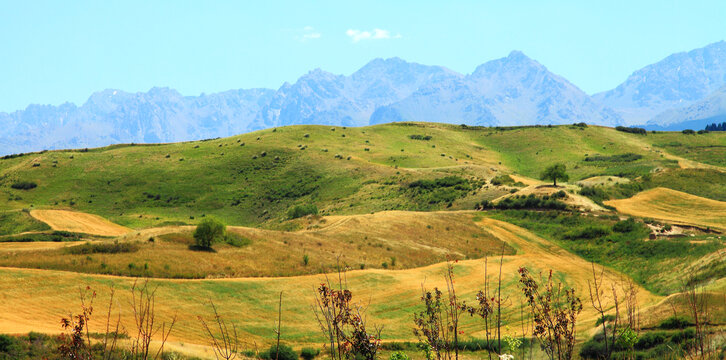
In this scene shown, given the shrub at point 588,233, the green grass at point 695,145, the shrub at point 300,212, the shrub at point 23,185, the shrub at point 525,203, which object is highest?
the green grass at point 695,145

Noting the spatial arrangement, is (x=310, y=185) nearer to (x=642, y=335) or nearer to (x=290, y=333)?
(x=290, y=333)

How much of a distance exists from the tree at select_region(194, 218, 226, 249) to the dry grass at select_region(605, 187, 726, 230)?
60.9 m

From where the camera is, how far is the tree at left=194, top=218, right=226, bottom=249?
48.6 meters

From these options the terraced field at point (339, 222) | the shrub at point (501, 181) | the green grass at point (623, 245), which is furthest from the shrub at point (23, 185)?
the green grass at point (623, 245)

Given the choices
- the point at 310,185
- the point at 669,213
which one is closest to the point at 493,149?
the point at 310,185

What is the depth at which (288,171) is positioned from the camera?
13362 centimetres

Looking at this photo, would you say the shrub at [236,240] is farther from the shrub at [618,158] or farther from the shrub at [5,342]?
the shrub at [618,158]

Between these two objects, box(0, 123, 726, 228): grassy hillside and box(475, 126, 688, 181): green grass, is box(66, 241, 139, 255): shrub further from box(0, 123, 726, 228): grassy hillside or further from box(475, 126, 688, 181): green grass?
box(475, 126, 688, 181): green grass

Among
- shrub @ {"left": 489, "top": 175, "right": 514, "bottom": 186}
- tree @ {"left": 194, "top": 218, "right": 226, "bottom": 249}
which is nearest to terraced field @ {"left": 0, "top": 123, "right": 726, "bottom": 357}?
tree @ {"left": 194, "top": 218, "right": 226, "bottom": 249}

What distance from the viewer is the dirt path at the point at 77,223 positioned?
80312mm

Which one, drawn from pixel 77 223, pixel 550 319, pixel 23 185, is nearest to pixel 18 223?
pixel 77 223

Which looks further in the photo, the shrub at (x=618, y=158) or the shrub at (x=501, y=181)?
the shrub at (x=618, y=158)

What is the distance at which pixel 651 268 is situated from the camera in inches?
2208

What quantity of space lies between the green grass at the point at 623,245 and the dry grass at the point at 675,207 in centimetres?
1139
